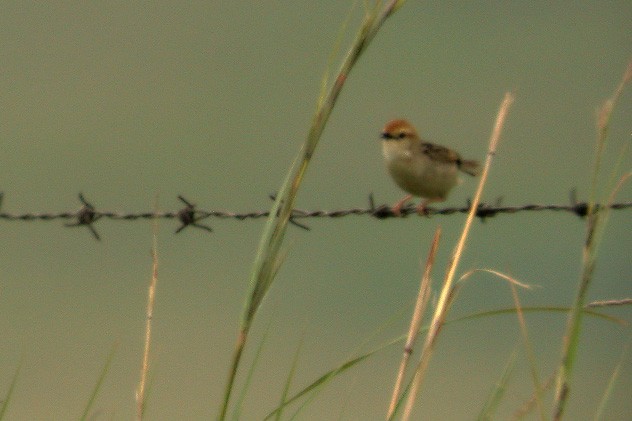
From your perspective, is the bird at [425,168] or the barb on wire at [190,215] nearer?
the barb on wire at [190,215]

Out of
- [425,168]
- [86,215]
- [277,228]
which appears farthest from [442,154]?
[277,228]

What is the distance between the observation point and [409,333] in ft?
6.39

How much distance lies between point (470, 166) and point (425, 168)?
30 centimetres

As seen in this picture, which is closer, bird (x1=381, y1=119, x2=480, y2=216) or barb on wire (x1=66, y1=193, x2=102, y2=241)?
barb on wire (x1=66, y1=193, x2=102, y2=241)

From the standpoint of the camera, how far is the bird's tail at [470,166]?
258 inches

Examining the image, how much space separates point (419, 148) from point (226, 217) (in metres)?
3.12

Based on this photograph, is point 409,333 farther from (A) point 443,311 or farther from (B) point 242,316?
(B) point 242,316

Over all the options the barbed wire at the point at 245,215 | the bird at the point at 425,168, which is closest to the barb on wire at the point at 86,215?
the barbed wire at the point at 245,215

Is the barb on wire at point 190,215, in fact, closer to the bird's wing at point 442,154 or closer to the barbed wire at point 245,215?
the barbed wire at point 245,215

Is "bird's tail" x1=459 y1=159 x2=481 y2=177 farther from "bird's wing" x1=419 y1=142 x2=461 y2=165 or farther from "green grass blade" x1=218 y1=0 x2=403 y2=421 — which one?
"green grass blade" x1=218 y1=0 x2=403 y2=421

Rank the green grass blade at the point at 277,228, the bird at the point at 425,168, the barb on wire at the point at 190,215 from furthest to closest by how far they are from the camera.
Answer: the bird at the point at 425,168, the barb on wire at the point at 190,215, the green grass blade at the point at 277,228

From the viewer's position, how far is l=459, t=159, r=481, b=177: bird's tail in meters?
6.55

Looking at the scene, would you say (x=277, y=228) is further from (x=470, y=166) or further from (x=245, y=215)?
(x=470, y=166)

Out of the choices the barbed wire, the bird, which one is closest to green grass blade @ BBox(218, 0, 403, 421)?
the barbed wire
